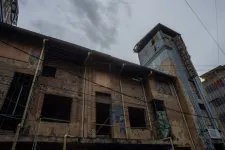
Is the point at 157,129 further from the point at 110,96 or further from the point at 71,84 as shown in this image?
the point at 71,84

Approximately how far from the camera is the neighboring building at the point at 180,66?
13.1m

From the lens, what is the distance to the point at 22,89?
27.6ft

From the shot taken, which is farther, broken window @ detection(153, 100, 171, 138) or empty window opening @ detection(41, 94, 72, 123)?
empty window opening @ detection(41, 94, 72, 123)

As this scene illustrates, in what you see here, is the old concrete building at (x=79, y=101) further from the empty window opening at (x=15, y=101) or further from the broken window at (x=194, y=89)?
the broken window at (x=194, y=89)

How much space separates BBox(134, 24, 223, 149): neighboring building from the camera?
13148 millimetres

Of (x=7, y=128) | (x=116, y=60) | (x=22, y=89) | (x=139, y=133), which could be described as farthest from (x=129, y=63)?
(x=7, y=128)

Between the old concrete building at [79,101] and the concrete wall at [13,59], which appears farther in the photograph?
the concrete wall at [13,59]

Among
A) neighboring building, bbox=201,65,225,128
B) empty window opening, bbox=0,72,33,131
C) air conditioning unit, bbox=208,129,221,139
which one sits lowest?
air conditioning unit, bbox=208,129,221,139

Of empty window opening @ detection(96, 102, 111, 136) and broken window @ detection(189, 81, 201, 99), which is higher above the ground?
broken window @ detection(189, 81, 201, 99)

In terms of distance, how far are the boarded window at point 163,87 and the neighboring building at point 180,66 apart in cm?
121

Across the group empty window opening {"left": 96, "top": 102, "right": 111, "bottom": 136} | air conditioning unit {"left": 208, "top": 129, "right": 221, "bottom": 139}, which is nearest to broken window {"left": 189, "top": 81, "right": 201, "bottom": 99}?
air conditioning unit {"left": 208, "top": 129, "right": 221, "bottom": 139}

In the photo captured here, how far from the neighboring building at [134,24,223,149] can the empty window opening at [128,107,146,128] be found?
154 inches

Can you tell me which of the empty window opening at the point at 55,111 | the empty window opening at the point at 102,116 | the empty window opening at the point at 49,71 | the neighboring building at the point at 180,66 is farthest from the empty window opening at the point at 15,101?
the neighboring building at the point at 180,66

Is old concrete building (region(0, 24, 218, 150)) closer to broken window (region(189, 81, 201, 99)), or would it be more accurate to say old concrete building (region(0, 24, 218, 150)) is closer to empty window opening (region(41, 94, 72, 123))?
empty window opening (region(41, 94, 72, 123))
